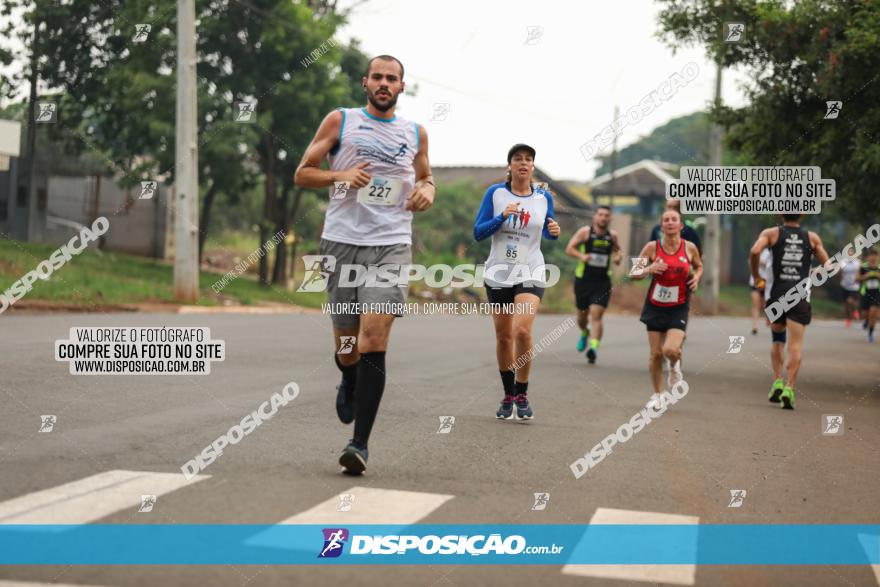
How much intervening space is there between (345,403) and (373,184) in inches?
59.4

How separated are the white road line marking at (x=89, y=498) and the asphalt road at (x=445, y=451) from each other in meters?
0.09

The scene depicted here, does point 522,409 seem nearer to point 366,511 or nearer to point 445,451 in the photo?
point 445,451

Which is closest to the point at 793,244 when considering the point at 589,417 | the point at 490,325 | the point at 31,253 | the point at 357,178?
the point at 589,417

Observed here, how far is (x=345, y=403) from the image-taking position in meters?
7.42

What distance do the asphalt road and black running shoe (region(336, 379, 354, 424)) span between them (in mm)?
197

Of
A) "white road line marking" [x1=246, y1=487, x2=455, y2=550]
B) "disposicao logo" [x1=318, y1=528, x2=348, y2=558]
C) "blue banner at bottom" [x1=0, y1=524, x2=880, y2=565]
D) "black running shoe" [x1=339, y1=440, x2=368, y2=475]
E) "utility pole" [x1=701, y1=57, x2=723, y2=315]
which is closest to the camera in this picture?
"blue banner at bottom" [x1=0, y1=524, x2=880, y2=565]

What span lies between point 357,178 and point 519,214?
293cm

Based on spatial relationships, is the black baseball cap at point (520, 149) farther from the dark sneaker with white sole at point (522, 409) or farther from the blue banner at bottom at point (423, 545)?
the blue banner at bottom at point (423, 545)

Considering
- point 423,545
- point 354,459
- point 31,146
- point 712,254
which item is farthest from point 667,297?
point 712,254

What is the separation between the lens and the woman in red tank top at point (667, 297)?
10766 millimetres

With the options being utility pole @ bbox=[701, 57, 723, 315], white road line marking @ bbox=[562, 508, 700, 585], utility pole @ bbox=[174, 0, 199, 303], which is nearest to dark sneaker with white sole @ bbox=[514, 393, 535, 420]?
white road line marking @ bbox=[562, 508, 700, 585]

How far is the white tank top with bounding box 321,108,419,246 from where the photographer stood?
265 inches

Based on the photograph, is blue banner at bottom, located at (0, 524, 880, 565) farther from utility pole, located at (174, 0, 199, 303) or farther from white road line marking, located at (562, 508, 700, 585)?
utility pole, located at (174, 0, 199, 303)

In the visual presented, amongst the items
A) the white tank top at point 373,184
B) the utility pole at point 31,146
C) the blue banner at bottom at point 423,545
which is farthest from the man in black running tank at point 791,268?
the utility pole at point 31,146
